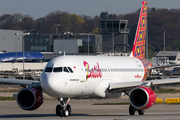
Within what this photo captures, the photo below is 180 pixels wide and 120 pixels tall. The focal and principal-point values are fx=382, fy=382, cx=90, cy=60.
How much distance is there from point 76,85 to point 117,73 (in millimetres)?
7140

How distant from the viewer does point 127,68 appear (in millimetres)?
34062

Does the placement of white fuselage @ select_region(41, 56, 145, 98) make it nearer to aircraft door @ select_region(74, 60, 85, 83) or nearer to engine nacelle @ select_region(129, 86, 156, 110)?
aircraft door @ select_region(74, 60, 85, 83)

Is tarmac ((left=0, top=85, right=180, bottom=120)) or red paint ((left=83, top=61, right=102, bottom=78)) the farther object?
red paint ((left=83, top=61, right=102, bottom=78))

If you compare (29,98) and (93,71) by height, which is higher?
(93,71)

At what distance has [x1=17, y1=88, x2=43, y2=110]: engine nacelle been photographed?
27.2m

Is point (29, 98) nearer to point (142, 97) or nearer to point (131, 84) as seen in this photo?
point (131, 84)

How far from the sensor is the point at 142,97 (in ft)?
89.4

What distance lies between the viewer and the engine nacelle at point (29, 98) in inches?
1069

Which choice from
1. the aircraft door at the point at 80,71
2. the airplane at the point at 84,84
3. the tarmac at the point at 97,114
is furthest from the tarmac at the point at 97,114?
the aircraft door at the point at 80,71

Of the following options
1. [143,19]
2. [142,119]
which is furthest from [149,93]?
[143,19]

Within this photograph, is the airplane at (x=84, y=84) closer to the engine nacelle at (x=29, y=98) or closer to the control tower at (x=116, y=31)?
the engine nacelle at (x=29, y=98)

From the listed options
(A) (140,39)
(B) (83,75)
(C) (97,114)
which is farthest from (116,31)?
(B) (83,75)

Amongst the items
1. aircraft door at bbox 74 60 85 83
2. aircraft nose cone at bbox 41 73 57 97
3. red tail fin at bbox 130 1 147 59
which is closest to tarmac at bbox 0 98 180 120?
aircraft nose cone at bbox 41 73 57 97

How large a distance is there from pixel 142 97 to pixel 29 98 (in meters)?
8.21
